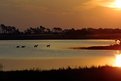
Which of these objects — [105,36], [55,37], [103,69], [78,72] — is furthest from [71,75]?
[55,37]

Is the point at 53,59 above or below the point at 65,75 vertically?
below

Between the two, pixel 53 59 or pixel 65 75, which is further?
pixel 53 59

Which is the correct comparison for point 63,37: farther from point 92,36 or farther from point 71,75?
point 71,75

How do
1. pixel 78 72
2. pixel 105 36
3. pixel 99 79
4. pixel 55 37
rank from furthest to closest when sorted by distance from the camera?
pixel 55 37 → pixel 105 36 → pixel 78 72 → pixel 99 79

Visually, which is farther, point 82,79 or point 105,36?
point 105,36

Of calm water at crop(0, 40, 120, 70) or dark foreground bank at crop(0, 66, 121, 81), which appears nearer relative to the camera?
dark foreground bank at crop(0, 66, 121, 81)

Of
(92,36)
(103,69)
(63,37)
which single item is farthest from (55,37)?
(103,69)

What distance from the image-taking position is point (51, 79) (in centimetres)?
2422

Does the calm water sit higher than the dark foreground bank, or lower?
lower

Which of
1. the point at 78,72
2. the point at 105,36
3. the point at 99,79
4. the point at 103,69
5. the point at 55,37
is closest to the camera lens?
the point at 99,79

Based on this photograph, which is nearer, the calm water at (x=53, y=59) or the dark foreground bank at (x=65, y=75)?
the dark foreground bank at (x=65, y=75)

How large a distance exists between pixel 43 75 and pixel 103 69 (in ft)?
16.8

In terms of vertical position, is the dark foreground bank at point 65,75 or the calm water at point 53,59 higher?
the dark foreground bank at point 65,75

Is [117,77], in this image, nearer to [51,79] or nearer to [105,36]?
[51,79]
